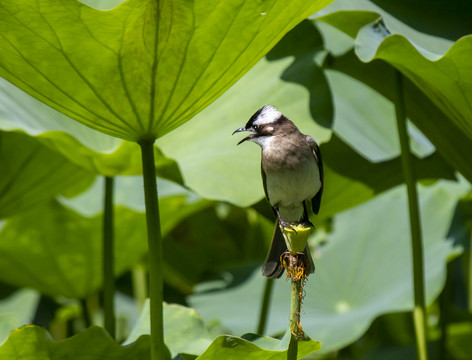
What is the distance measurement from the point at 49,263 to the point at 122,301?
72 cm

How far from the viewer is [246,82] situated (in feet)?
5.97

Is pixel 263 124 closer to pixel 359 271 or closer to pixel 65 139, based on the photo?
pixel 65 139

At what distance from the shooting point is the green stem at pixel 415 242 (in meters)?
1.37

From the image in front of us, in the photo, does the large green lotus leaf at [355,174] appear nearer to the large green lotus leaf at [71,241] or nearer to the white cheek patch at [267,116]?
the large green lotus leaf at [71,241]

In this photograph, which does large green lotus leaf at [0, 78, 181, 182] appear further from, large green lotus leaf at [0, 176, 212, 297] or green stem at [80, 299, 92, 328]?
green stem at [80, 299, 92, 328]

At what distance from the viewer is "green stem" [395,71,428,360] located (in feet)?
4.49

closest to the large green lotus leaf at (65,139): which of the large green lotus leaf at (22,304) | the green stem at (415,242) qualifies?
the green stem at (415,242)

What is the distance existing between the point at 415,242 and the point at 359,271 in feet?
3.06

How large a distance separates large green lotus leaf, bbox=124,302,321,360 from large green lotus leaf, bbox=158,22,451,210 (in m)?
0.34

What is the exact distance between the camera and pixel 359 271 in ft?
7.57

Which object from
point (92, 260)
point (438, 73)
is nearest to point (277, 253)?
point (438, 73)

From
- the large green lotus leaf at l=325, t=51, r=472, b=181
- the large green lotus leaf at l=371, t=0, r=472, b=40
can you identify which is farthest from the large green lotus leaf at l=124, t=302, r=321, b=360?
the large green lotus leaf at l=371, t=0, r=472, b=40

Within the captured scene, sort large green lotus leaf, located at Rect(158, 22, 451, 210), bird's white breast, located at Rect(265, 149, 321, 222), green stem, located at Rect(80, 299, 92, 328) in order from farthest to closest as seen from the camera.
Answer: green stem, located at Rect(80, 299, 92, 328), large green lotus leaf, located at Rect(158, 22, 451, 210), bird's white breast, located at Rect(265, 149, 321, 222)

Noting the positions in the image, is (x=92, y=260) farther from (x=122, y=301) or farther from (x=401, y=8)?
(x=401, y=8)
